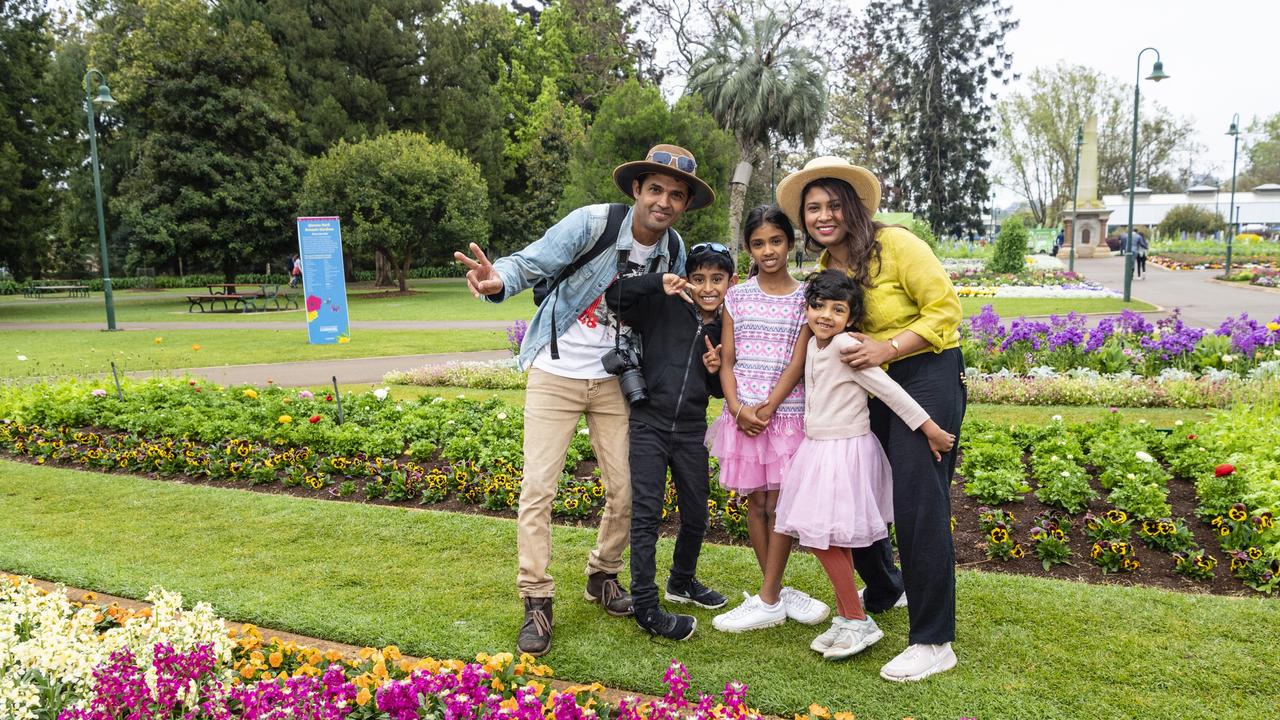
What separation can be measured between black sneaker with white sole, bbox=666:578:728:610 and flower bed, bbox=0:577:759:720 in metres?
0.79

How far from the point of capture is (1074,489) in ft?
14.6

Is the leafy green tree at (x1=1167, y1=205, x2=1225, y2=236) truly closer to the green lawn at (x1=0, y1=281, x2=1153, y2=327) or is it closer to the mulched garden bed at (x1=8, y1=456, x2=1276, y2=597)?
the green lawn at (x1=0, y1=281, x2=1153, y2=327)

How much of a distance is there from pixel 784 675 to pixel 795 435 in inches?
37.1

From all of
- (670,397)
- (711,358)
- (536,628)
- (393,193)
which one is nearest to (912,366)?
(711,358)

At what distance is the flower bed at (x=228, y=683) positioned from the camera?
94.0 inches

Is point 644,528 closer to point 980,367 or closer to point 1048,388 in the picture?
→ point 1048,388

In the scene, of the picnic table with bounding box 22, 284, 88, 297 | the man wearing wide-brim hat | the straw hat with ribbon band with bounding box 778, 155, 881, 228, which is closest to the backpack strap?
the man wearing wide-brim hat

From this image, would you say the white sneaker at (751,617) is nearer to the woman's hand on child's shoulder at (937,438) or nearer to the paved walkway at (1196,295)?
the woman's hand on child's shoulder at (937,438)

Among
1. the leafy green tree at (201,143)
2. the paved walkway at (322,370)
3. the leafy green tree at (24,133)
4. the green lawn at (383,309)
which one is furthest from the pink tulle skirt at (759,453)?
the leafy green tree at (201,143)

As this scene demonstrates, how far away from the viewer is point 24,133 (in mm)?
24672

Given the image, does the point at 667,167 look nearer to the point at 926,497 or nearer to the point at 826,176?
the point at 826,176

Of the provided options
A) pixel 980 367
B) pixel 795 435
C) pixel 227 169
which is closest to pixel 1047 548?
pixel 795 435

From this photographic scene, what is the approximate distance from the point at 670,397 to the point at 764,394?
1.31 feet

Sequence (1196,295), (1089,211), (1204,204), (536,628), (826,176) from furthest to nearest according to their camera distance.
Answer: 1. (1204,204)
2. (1089,211)
3. (1196,295)
4. (536,628)
5. (826,176)
